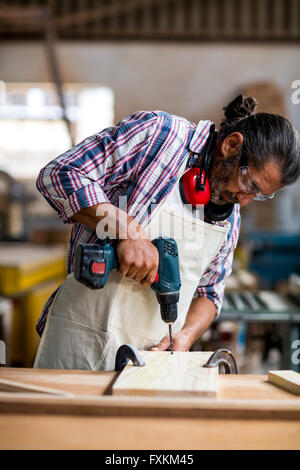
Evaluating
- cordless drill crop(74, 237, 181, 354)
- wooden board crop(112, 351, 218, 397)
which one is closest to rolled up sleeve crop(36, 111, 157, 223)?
cordless drill crop(74, 237, 181, 354)

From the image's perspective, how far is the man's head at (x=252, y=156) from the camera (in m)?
1.47

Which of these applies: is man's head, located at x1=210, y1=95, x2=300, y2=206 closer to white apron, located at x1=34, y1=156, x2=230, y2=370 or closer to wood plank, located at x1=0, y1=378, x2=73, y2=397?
white apron, located at x1=34, y1=156, x2=230, y2=370

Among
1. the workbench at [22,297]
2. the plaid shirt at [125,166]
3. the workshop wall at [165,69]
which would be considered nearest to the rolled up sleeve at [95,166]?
the plaid shirt at [125,166]

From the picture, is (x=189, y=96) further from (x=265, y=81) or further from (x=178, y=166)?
(x=178, y=166)

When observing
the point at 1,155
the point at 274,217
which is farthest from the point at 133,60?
the point at 274,217

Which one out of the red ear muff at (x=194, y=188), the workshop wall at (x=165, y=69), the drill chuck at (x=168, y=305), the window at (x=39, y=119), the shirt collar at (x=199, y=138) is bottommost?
the drill chuck at (x=168, y=305)

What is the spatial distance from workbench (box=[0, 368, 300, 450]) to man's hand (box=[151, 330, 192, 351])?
0.61m

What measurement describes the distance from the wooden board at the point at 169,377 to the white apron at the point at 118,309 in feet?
0.66

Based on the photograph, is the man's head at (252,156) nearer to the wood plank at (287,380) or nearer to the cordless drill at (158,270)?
the cordless drill at (158,270)

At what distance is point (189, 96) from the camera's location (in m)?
7.60

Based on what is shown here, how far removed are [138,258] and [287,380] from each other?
479mm

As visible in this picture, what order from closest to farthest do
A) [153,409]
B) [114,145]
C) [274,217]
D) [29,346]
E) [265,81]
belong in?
1. [153,409]
2. [114,145]
3. [29,346]
4. [274,217]
5. [265,81]

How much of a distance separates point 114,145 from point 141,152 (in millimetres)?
92

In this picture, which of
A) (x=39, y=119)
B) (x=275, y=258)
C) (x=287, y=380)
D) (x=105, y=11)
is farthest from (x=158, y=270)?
(x=105, y=11)
